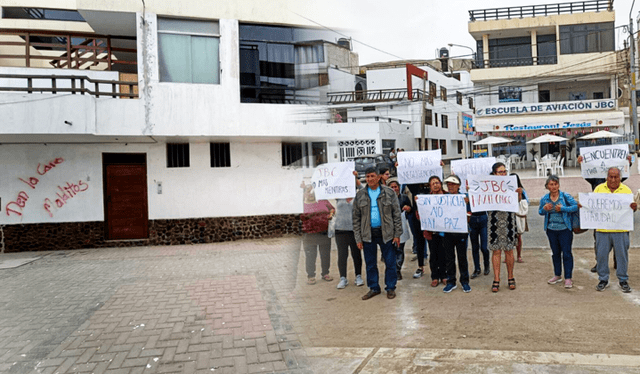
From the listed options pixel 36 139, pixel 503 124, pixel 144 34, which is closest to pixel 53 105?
pixel 36 139

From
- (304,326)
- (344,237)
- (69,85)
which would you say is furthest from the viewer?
(69,85)

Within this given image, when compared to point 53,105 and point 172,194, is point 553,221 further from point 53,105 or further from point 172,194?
point 53,105

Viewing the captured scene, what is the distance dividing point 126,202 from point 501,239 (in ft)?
26.7

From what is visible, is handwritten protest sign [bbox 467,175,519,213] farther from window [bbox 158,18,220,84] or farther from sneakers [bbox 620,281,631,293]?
window [bbox 158,18,220,84]

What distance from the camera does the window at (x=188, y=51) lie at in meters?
9.52

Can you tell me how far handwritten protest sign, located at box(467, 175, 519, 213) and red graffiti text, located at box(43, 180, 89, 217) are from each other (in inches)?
323

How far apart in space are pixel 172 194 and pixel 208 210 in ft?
2.79

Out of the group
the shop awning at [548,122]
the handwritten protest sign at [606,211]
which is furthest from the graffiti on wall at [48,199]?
the shop awning at [548,122]

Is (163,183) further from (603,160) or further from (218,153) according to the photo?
(603,160)

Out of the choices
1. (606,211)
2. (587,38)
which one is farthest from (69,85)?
(587,38)

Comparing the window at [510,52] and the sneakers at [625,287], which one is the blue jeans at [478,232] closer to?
the sneakers at [625,287]

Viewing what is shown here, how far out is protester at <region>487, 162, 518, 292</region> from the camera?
5.59 metres

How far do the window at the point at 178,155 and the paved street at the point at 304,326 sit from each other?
13.1 feet

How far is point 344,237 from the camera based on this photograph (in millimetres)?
6094
